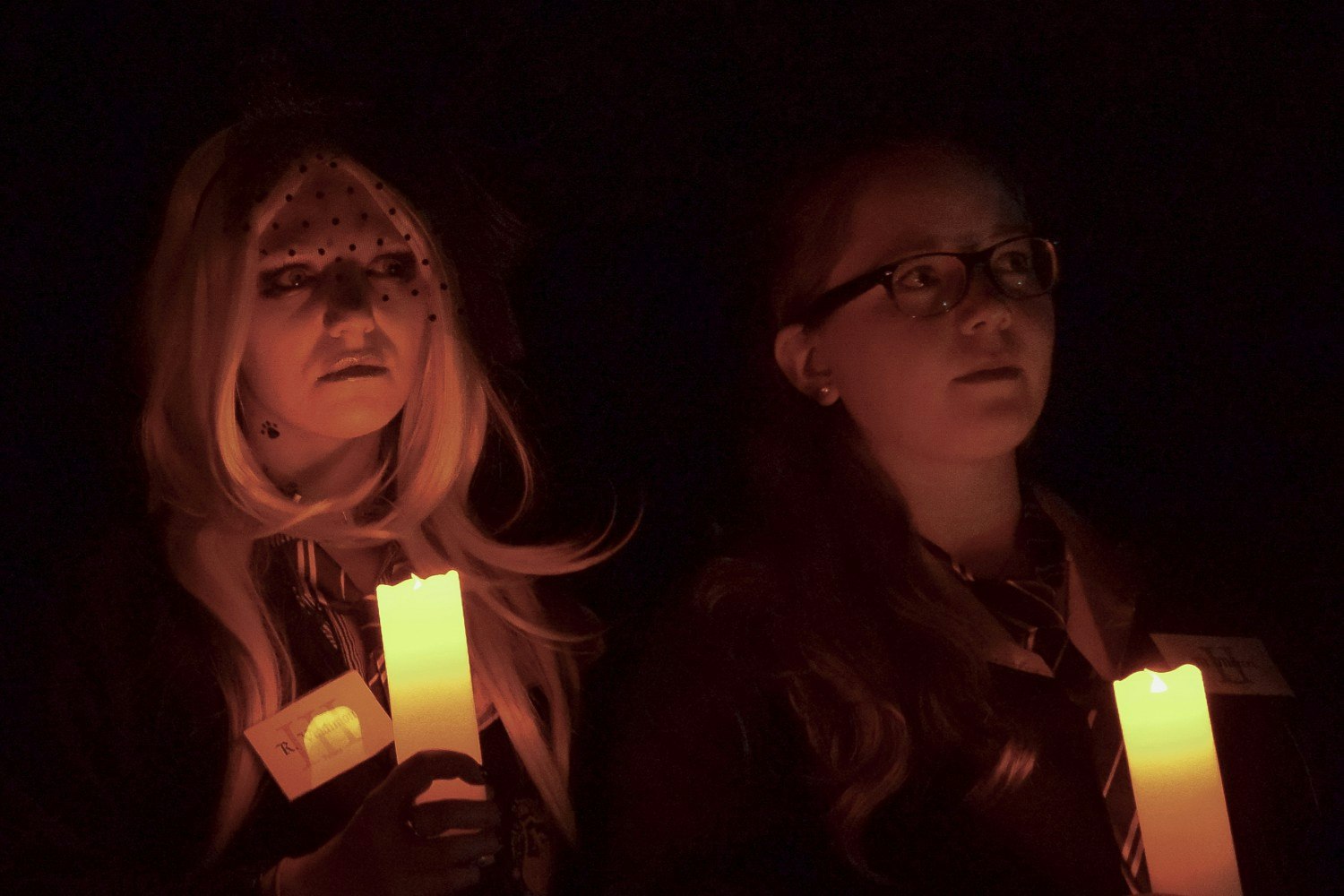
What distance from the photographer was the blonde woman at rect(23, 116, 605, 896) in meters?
1.82

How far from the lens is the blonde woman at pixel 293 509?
1.82 meters

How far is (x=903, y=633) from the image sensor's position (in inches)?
79.1

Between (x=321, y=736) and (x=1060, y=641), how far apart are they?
1.17m

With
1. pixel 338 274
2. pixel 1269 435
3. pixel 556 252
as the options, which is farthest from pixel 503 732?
pixel 1269 435

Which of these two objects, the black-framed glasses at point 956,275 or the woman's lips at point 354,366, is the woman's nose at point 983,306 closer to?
the black-framed glasses at point 956,275

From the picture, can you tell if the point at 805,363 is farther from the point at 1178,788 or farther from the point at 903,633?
the point at 1178,788

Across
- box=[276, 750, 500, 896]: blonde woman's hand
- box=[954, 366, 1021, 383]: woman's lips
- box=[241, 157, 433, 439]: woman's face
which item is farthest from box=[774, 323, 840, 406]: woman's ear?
box=[276, 750, 500, 896]: blonde woman's hand

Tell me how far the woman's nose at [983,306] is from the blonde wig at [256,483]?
0.83 metres

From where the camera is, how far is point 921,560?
2.06m

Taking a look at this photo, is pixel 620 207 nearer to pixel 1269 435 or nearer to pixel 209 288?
pixel 209 288

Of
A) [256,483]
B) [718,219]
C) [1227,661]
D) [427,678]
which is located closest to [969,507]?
[1227,661]

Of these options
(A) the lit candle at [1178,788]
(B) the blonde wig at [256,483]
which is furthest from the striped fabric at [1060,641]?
(B) the blonde wig at [256,483]

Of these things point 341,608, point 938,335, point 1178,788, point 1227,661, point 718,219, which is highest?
point 718,219

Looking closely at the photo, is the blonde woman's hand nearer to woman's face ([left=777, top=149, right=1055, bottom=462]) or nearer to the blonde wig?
the blonde wig
